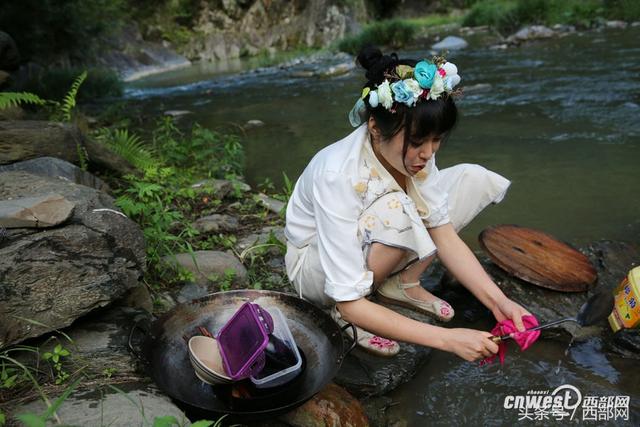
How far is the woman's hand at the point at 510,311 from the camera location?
2027 millimetres

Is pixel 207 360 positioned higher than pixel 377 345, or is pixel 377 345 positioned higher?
pixel 207 360

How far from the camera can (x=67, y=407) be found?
169 cm

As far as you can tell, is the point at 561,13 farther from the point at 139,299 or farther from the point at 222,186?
the point at 139,299

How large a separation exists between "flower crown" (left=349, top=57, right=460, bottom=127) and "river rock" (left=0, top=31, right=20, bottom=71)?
6953 mm

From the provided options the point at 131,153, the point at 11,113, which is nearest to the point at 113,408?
the point at 131,153

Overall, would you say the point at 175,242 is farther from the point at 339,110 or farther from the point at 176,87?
the point at 176,87

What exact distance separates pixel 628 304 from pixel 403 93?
145 centimetres

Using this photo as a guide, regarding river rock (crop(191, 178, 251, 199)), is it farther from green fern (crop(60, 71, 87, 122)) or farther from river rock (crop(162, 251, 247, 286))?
green fern (crop(60, 71, 87, 122))

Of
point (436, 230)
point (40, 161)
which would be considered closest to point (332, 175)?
point (436, 230)

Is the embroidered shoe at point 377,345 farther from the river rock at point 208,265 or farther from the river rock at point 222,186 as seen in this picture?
the river rock at point 222,186

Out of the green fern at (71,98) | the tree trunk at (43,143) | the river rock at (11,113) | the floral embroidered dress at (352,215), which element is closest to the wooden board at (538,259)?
the floral embroidered dress at (352,215)

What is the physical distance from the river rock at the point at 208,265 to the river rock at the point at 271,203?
84 centimetres

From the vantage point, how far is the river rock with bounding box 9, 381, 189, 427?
162 cm

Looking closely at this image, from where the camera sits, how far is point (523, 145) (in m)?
5.49
